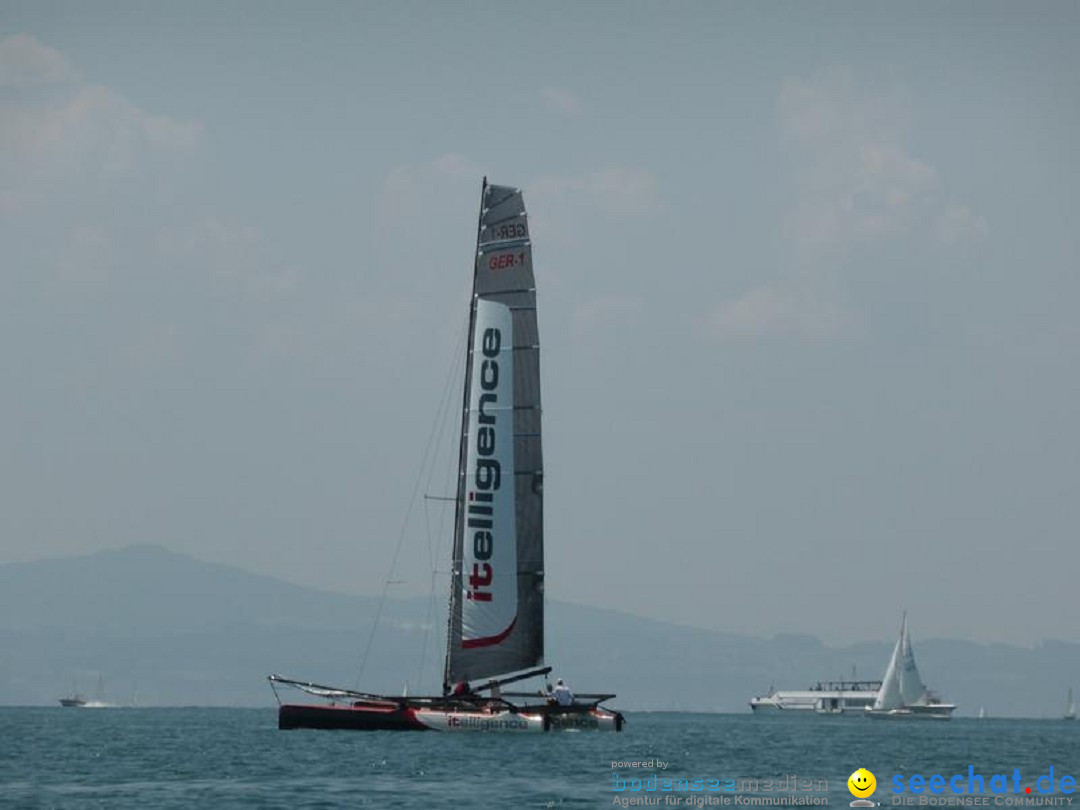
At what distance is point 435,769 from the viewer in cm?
6438

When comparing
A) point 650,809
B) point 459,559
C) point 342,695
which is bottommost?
point 650,809

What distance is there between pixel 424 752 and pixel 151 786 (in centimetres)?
1344

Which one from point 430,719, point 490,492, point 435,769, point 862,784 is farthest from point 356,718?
point 862,784

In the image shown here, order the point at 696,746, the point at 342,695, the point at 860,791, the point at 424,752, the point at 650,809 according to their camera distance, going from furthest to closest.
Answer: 1. the point at 696,746
2. the point at 342,695
3. the point at 424,752
4. the point at 860,791
5. the point at 650,809

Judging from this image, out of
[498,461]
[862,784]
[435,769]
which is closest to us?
[862,784]

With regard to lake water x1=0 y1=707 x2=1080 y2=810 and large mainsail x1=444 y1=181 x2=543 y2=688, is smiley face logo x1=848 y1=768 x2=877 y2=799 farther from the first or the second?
large mainsail x1=444 y1=181 x2=543 y2=688

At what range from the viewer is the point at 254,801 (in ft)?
179

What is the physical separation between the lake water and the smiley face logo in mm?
385

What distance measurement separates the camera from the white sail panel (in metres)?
82.8

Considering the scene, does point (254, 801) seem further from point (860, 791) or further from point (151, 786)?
point (860, 791)

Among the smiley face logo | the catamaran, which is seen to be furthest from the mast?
the smiley face logo

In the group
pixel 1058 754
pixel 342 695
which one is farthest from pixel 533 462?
pixel 1058 754

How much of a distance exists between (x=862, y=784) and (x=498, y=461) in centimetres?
2497

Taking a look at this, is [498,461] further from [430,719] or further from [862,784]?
[862,784]
